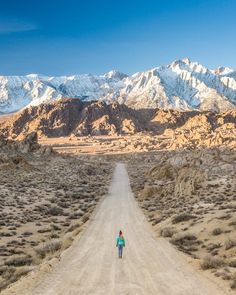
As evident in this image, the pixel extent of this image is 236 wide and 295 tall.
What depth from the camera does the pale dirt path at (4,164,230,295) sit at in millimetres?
15367

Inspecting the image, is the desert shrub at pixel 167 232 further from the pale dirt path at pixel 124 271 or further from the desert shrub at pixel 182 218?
the desert shrub at pixel 182 218

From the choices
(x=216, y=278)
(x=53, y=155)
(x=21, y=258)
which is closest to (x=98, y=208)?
(x=21, y=258)

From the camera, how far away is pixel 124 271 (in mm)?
18000

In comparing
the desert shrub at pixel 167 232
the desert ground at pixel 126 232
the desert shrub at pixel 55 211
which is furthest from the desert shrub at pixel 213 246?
the desert shrub at pixel 55 211

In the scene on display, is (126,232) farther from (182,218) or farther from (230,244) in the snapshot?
(230,244)

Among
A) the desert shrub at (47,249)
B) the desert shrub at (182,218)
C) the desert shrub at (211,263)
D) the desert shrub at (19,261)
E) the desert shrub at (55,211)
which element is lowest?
the desert shrub at (211,263)

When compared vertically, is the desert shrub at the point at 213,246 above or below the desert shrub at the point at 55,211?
below

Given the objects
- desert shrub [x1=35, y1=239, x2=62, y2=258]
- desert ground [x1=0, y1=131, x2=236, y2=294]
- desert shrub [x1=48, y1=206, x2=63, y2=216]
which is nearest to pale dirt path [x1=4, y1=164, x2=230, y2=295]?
desert ground [x1=0, y1=131, x2=236, y2=294]

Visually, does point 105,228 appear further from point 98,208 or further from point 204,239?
point 98,208

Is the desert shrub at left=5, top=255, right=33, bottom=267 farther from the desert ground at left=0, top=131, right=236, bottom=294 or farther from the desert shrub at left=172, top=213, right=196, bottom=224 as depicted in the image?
the desert shrub at left=172, top=213, right=196, bottom=224

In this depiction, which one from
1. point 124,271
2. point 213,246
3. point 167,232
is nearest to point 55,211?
point 167,232

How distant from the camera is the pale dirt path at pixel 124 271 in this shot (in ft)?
50.4

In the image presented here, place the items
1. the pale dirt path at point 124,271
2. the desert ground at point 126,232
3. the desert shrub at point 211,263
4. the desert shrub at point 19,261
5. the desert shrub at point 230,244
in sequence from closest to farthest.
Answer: the pale dirt path at point 124,271
the desert ground at point 126,232
the desert shrub at point 211,263
the desert shrub at point 19,261
the desert shrub at point 230,244

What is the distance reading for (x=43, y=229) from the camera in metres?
30.4
